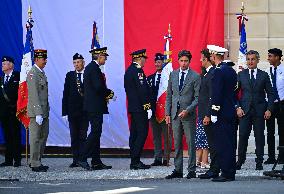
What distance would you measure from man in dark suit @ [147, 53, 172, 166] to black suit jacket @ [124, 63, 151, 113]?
0.73 m

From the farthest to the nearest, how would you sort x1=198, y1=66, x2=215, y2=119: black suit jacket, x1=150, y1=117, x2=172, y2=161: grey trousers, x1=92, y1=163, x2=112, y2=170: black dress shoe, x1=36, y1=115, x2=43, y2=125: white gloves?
x1=150, y1=117, x2=172, y2=161: grey trousers < x1=92, y1=163, x2=112, y2=170: black dress shoe < x1=36, y1=115, x2=43, y2=125: white gloves < x1=198, y1=66, x2=215, y2=119: black suit jacket

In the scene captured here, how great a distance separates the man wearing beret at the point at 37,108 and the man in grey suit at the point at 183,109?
2.27 meters

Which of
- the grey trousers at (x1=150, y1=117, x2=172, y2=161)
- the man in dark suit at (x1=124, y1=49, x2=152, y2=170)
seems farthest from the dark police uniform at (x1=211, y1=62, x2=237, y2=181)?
the grey trousers at (x1=150, y1=117, x2=172, y2=161)

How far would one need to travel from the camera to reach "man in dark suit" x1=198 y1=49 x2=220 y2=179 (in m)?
12.0

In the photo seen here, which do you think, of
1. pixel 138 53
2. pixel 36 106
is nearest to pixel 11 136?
pixel 36 106

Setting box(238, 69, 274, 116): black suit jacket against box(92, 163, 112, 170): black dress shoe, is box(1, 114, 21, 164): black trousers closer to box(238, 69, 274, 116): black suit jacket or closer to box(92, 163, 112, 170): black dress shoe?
box(92, 163, 112, 170): black dress shoe

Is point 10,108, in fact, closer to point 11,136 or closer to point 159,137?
point 11,136

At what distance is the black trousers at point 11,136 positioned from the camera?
48.2 feet

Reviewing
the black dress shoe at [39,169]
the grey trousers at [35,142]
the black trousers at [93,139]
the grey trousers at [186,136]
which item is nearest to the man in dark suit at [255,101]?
the grey trousers at [186,136]

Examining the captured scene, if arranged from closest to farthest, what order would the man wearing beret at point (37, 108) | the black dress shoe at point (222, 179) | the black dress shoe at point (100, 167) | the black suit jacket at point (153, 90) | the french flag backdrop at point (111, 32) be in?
the black dress shoe at point (222, 179) < the man wearing beret at point (37, 108) < the black dress shoe at point (100, 167) < the black suit jacket at point (153, 90) < the french flag backdrop at point (111, 32)

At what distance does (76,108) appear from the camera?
47.1ft

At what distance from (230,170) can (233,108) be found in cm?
87

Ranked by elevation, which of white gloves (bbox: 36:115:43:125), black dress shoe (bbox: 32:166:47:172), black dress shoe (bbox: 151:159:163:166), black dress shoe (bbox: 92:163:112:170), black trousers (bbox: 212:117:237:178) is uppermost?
white gloves (bbox: 36:115:43:125)

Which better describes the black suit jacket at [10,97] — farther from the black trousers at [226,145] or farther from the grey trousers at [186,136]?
the black trousers at [226,145]
